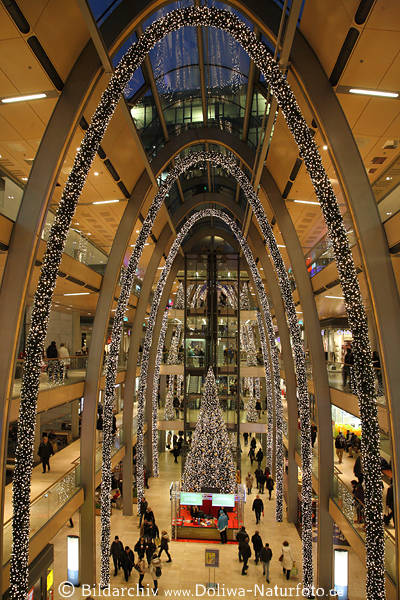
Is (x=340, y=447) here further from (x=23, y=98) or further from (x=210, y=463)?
(x=23, y=98)

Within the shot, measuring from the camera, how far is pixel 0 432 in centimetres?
976

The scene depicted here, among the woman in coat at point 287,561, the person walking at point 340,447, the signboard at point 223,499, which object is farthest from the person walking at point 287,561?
the person walking at point 340,447

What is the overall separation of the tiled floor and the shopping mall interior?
119 mm

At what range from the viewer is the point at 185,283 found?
102 feet

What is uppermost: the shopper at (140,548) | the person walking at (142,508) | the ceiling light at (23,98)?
the ceiling light at (23,98)

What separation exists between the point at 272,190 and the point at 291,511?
→ 15.6m

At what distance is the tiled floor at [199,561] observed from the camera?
1520cm

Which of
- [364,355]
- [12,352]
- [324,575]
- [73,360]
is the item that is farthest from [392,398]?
[73,360]

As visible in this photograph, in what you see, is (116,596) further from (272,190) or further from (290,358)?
(272,190)

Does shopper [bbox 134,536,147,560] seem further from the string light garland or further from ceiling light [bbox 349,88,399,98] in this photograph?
ceiling light [bbox 349,88,399,98]

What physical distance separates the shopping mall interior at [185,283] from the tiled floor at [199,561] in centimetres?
12

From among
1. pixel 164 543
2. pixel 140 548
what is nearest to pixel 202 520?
pixel 164 543

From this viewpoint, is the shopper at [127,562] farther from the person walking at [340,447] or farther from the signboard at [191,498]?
the person walking at [340,447]

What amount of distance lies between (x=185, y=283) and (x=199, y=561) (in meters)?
18.1
